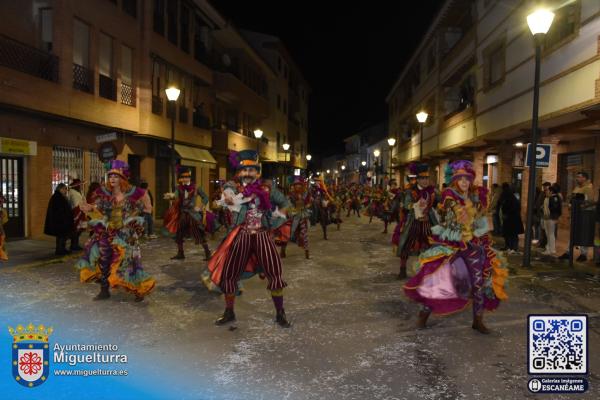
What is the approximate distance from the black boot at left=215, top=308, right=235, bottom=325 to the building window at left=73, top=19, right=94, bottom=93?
12920mm

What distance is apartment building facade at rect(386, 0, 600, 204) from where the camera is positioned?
13.0 metres

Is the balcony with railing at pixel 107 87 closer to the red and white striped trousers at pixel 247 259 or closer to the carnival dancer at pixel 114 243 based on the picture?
the carnival dancer at pixel 114 243

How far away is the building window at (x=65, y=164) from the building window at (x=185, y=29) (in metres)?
10.0

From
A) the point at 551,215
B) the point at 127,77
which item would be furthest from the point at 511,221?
the point at 127,77

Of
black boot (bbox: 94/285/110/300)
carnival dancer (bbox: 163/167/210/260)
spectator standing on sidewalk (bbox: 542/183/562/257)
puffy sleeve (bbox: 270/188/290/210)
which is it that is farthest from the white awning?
puffy sleeve (bbox: 270/188/290/210)

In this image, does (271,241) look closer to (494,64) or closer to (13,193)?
(13,193)

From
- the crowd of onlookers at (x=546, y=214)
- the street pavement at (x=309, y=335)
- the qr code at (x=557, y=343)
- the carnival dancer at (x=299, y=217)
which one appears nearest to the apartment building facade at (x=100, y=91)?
the carnival dancer at (x=299, y=217)

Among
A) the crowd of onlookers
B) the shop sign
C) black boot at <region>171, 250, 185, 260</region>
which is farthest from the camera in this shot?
the shop sign

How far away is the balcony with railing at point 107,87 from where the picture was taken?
1778 centimetres

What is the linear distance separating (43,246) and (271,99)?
3345cm

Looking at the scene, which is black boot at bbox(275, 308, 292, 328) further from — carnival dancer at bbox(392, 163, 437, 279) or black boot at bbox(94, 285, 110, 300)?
carnival dancer at bbox(392, 163, 437, 279)

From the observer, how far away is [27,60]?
1433 cm

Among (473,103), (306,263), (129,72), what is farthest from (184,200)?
(473,103)

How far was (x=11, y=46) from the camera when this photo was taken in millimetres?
13680
